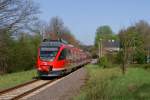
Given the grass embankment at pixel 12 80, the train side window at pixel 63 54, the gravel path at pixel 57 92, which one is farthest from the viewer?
the train side window at pixel 63 54

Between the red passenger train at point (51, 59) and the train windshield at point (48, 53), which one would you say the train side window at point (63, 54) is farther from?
the train windshield at point (48, 53)

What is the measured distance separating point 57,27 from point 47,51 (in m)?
76.7

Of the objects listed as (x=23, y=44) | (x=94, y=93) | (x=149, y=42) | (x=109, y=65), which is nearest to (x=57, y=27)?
(x=149, y=42)

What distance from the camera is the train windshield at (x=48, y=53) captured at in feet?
114

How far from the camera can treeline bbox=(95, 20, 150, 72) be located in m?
35.6

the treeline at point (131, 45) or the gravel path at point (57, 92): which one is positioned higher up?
the treeline at point (131, 45)

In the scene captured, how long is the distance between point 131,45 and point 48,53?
27.9 feet

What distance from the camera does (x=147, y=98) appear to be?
14.5 m

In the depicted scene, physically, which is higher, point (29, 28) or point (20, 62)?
point (29, 28)

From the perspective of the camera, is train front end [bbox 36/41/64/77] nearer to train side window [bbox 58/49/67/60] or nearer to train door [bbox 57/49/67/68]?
train door [bbox 57/49/67/68]

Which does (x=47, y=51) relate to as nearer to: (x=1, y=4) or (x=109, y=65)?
(x=1, y=4)

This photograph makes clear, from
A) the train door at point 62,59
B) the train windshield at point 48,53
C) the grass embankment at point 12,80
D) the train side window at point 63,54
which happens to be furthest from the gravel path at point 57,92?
the train side window at point 63,54

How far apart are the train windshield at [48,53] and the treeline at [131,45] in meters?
5.91

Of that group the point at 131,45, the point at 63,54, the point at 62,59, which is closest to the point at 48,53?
the point at 62,59
